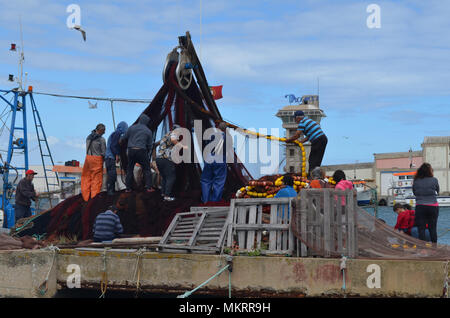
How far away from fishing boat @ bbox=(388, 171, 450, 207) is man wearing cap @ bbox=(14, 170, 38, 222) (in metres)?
77.1

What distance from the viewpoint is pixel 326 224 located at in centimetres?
874

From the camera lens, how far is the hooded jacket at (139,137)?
13430 mm

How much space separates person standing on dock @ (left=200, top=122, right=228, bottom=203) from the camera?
13.2 metres

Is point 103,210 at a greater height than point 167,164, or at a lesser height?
lesser

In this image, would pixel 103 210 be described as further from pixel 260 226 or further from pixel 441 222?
pixel 441 222

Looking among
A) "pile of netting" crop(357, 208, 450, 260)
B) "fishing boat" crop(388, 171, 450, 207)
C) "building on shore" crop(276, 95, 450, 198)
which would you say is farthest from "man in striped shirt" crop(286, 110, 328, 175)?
"building on shore" crop(276, 95, 450, 198)

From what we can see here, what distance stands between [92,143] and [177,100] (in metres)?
2.22

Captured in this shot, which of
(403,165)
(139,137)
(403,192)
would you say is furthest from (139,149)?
(403,165)

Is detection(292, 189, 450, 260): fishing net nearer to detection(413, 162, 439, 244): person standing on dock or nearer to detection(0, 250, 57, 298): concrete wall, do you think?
detection(413, 162, 439, 244): person standing on dock

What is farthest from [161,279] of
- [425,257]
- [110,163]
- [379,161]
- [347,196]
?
[379,161]

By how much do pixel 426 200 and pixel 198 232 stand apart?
387 centimetres

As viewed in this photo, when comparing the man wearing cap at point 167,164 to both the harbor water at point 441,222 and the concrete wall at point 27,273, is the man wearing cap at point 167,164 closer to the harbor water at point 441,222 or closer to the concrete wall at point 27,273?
the concrete wall at point 27,273

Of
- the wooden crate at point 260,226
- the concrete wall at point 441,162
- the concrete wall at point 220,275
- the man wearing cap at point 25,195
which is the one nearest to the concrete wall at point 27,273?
the concrete wall at point 220,275
